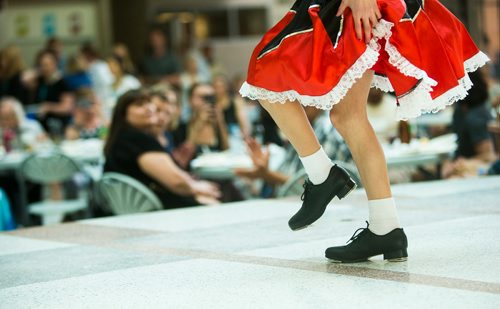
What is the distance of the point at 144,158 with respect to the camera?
5.40 meters

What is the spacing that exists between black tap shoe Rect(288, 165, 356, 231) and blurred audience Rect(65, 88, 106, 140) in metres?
5.96

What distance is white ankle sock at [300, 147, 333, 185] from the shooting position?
3068 mm

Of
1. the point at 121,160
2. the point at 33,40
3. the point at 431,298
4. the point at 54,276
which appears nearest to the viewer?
the point at 431,298

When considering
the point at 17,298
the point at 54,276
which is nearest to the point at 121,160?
the point at 54,276

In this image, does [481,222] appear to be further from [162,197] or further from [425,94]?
[162,197]

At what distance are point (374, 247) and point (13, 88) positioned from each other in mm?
8929

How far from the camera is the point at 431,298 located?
2430 mm

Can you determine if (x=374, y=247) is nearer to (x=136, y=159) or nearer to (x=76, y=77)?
(x=136, y=159)

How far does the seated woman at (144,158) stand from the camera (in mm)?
5402

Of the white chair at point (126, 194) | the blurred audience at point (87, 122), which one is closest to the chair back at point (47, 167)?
the blurred audience at point (87, 122)

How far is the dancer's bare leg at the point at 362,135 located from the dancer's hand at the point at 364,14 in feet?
0.57

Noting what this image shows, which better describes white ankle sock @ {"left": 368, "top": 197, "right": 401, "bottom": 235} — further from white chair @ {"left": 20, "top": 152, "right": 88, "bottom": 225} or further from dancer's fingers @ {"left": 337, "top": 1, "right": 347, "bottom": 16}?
white chair @ {"left": 20, "top": 152, "right": 88, "bottom": 225}

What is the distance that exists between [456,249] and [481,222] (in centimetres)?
61

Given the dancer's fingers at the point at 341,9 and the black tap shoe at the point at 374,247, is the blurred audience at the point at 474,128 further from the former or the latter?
the dancer's fingers at the point at 341,9
